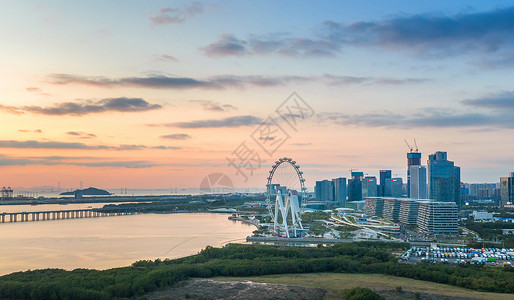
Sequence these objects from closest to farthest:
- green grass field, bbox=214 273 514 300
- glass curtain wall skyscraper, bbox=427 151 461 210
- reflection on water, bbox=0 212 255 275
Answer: green grass field, bbox=214 273 514 300 < reflection on water, bbox=0 212 255 275 < glass curtain wall skyscraper, bbox=427 151 461 210

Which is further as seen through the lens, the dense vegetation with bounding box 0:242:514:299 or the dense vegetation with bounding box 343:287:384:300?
the dense vegetation with bounding box 0:242:514:299

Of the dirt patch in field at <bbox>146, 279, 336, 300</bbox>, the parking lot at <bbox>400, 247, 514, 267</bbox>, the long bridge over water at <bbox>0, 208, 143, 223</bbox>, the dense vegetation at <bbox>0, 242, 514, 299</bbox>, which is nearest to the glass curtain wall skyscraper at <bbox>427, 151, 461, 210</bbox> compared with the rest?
the parking lot at <bbox>400, 247, 514, 267</bbox>

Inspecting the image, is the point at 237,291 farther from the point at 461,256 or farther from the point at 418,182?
the point at 418,182


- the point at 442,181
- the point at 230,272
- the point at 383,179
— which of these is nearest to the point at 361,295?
the point at 230,272

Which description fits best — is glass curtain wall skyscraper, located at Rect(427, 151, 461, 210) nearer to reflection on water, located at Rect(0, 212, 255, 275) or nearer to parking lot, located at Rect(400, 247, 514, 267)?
reflection on water, located at Rect(0, 212, 255, 275)

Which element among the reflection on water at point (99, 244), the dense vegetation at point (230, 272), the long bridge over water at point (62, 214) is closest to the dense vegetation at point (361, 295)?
the dense vegetation at point (230, 272)

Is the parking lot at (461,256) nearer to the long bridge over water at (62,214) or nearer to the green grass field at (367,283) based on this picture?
the green grass field at (367,283)

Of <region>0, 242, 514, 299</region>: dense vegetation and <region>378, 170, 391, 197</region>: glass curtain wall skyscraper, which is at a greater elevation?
<region>378, 170, 391, 197</region>: glass curtain wall skyscraper
